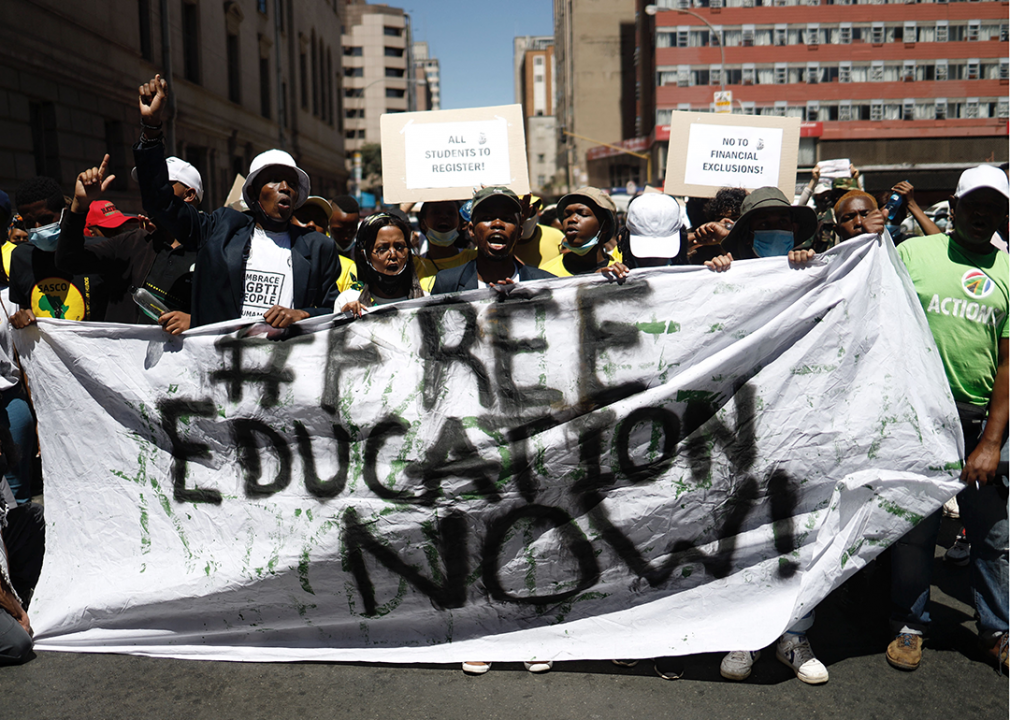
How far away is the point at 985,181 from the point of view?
325 centimetres

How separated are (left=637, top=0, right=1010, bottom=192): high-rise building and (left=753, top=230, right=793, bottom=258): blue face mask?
53.8 metres

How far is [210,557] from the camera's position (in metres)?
3.41

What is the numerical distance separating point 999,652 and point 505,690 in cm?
183

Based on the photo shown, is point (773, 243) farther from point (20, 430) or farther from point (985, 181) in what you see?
point (20, 430)

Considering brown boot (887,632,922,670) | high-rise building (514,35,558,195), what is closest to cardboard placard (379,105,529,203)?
brown boot (887,632,922,670)

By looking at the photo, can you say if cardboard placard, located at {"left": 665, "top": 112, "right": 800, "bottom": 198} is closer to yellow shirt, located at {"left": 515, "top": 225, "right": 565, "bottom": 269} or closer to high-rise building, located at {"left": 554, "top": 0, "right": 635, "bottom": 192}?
yellow shirt, located at {"left": 515, "top": 225, "right": 565, "bottom": 269}

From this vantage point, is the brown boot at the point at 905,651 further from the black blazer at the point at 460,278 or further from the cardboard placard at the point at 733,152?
the cardboard placard at the point at 733,152

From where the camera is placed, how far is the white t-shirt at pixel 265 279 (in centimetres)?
Result: 367

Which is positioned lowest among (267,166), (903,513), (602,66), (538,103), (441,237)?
(903,513)

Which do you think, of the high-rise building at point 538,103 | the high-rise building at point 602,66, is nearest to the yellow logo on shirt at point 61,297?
the high-rise building at point 602,66

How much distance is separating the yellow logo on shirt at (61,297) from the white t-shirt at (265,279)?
154 cm

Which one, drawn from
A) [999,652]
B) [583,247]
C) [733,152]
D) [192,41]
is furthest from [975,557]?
[192,41]

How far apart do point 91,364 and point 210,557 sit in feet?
3.10

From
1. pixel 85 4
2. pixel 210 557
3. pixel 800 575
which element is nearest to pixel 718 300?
pixel 800 575
